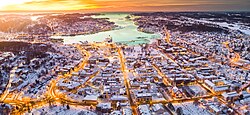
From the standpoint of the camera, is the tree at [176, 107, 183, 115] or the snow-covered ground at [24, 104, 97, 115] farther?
the snow-covered ground at [24, 104, 97, 115]

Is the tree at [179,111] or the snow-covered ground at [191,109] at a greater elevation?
the tree at [179,111]

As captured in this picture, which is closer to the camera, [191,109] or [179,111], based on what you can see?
[179,111]

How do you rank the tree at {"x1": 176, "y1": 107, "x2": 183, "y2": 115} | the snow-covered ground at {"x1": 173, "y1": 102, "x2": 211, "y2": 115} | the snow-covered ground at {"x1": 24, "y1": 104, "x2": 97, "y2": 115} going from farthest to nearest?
the snow-covered ground at {"x1": 24, "y1": 104, "x2": 97, "y2": 115}, the snow-covered ground at {"x1": 173, "y1": 102, "x2": 211, "y2": 115}, the tree at {"x1": 176, "y1": 107, "x2": 183, "y2": 115}

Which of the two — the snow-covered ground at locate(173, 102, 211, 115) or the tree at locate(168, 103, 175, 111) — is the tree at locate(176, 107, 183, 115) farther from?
the tree at locate(168, 103, 175, 111)

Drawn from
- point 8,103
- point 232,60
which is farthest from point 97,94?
point 232,60

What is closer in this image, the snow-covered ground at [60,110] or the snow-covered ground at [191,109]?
the snow-covered ground at [191,109]

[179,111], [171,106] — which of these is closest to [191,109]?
[179,111]

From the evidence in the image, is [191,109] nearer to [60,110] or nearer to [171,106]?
[171,106]

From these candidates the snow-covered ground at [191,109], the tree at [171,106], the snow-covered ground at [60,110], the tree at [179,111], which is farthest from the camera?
the tree at [171,106]

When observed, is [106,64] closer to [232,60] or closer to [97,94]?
[97,94]

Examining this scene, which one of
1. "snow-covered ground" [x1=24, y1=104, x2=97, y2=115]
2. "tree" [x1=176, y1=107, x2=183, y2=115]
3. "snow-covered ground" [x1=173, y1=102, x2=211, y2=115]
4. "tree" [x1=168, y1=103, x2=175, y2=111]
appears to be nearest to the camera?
"tree" [x1=176, y1=107, x2=183, y2=115]

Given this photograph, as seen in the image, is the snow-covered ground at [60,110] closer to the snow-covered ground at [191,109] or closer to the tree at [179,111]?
the tree at [179,111]
